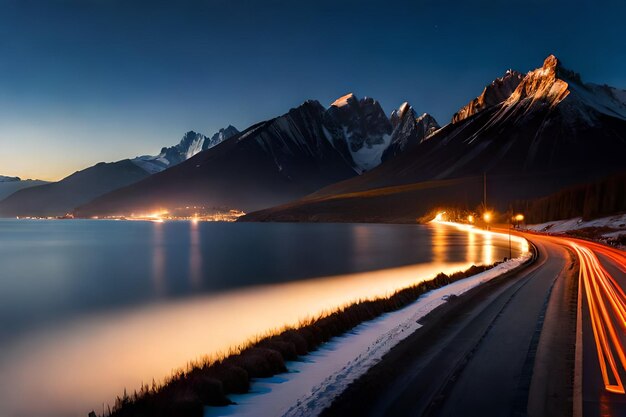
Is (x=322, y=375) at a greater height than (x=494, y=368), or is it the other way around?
(x=494, y=368)

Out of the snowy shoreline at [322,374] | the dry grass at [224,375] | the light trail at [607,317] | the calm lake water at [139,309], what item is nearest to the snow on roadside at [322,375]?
the snowy shoreline at [322,374]

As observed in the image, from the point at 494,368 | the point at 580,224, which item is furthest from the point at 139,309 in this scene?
the point at 580,224

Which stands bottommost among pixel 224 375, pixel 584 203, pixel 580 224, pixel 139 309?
pixel 139 309

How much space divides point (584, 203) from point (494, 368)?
394 ft

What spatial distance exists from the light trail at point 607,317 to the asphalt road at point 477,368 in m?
0.68

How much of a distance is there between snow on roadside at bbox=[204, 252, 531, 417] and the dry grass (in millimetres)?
275

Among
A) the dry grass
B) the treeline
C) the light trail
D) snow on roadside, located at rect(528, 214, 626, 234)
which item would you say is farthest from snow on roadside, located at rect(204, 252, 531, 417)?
the treeline

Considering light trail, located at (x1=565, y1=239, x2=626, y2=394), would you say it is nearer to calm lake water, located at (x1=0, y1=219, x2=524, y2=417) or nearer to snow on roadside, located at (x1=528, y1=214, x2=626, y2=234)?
calm lake water, located at (x1=0, y1=219, x2=524, y2=417)

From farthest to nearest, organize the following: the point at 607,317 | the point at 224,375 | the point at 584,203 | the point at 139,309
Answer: the point at 584,203 < the point at 139,309 < the point at 607,317 < the point at 224,375

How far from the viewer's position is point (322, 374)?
11211 millimetres

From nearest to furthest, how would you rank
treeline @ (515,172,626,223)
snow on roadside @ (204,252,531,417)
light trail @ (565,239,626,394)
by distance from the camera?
snow on roadside @ (204,252,531,417) → light trail @ (565,239,626,394) → treeline @ (515,172,626,223)

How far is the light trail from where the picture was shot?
10.3m

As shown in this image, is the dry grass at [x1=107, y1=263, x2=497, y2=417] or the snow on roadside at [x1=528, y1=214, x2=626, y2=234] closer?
the dry grass at [x1=107, y1=263, x2=497, y2=417]

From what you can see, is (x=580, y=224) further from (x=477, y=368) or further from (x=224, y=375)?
(x=224, y=375)
